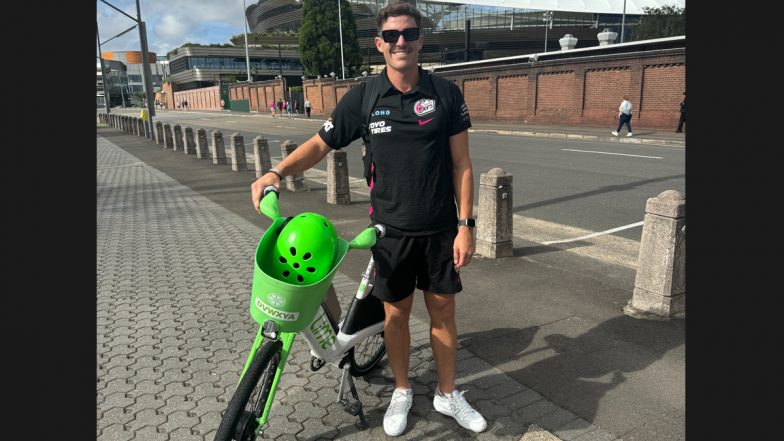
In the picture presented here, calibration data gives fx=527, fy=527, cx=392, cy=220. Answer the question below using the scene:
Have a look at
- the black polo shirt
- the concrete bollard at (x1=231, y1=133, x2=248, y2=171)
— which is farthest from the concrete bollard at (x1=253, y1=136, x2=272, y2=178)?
the black polo shirt

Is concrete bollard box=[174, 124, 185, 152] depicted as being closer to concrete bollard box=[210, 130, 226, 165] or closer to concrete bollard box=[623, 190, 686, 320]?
concrete bollard box=[210, 130, 226, 165]

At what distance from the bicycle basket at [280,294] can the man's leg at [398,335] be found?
2.36 ft

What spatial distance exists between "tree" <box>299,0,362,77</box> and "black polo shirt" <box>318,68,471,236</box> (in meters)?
59.6

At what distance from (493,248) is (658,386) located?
2641 mm

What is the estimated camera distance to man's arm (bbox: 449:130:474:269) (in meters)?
2.53

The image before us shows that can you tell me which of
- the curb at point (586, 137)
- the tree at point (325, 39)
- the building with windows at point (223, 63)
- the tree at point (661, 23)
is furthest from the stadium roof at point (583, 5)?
the curb at point (586, 137)

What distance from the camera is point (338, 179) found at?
28.7 feet

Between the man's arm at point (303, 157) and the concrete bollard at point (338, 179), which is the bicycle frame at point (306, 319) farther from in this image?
the concrete bollard at point (338, 179)

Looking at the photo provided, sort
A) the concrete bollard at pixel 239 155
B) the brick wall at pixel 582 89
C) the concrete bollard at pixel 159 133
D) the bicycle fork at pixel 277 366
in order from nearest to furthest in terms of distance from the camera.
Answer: the bicycle fork at pixel 277 366
the concrete bollard at pixel 239 155
the concrete bollard at pixel 159 133
the brick wall at pixel 582 89

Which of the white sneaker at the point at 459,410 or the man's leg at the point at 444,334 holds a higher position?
the man's leg at the point at 444,334

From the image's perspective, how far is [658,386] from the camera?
3.11 meters

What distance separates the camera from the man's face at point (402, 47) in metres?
2.46

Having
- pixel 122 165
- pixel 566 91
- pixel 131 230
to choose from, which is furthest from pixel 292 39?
pixel 131 230

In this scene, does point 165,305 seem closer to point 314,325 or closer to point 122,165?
point 314,325
